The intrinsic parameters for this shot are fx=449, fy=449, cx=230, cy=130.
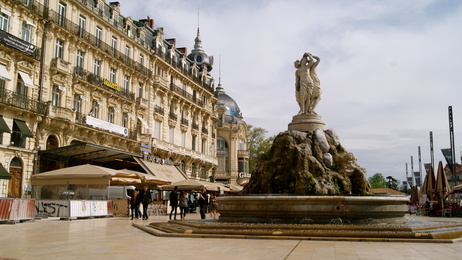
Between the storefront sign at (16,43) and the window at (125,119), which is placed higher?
the storefront sign at (16,43)

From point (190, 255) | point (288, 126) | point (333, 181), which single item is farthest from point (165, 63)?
point (190, 255)

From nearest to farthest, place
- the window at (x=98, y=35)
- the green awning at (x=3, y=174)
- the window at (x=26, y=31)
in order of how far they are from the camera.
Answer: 1. the green awning at (x=3, y=174)
2. the window at (x=26, y=31)
3. the window at (x=98, y=35)

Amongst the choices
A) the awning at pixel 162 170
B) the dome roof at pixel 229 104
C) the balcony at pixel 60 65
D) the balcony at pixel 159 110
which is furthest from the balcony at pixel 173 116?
the dome roof at pixel 229 104

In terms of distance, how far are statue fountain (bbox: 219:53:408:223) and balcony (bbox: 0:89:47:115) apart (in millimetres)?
14933

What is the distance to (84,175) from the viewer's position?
19812mm

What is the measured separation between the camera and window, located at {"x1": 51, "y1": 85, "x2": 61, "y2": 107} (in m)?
27.8

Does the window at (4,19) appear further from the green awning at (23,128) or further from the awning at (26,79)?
the green awning at (23,128)

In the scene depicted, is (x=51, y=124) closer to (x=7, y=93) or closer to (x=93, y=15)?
(x=7, y=93)

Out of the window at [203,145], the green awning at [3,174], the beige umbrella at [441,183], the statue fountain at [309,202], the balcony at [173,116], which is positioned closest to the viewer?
the statue fountain at [309,202]

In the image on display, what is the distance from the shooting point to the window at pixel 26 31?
2559cm

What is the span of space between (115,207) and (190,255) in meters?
17.9

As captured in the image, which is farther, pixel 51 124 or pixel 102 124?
pixel 102 124

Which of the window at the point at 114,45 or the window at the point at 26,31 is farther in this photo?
the window at the point at 114,45

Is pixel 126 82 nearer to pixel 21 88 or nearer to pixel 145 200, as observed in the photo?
pixel 21 88
